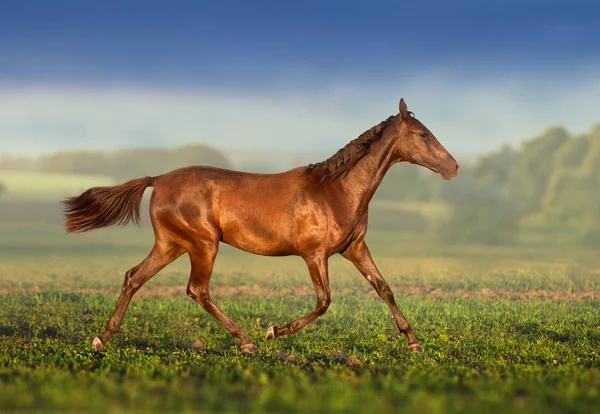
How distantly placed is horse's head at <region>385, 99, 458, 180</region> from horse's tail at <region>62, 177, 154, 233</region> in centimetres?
351

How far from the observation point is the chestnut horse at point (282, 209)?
32.1ft

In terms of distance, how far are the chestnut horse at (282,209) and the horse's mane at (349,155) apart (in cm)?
1

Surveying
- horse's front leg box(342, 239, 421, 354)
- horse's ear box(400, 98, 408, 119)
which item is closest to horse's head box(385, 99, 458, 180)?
horse's ear box(400, 98, 408, 119)

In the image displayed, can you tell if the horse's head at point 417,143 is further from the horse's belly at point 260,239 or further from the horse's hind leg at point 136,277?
the horse's hind leg at point 136,277

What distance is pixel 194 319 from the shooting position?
12789 mm

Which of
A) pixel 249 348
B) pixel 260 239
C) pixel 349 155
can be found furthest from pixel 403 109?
pixel 249 348

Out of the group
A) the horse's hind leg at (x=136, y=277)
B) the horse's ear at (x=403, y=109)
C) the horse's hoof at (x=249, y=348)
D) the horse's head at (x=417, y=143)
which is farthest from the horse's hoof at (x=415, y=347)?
the horse's hind leg at (x=136, y=277)

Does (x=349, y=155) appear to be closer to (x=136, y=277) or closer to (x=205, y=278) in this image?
(x=205, y=278)

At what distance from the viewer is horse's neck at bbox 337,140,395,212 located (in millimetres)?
9991

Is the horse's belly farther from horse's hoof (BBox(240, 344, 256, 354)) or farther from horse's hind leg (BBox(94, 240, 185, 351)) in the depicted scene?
horse's hoof (BBox(240, 344, 256, 354))

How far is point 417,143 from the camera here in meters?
10.0

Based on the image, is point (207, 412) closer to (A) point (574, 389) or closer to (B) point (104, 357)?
(A) point (574, 389)

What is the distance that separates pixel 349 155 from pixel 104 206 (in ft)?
11.7

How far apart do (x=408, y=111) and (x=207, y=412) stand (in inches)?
238
